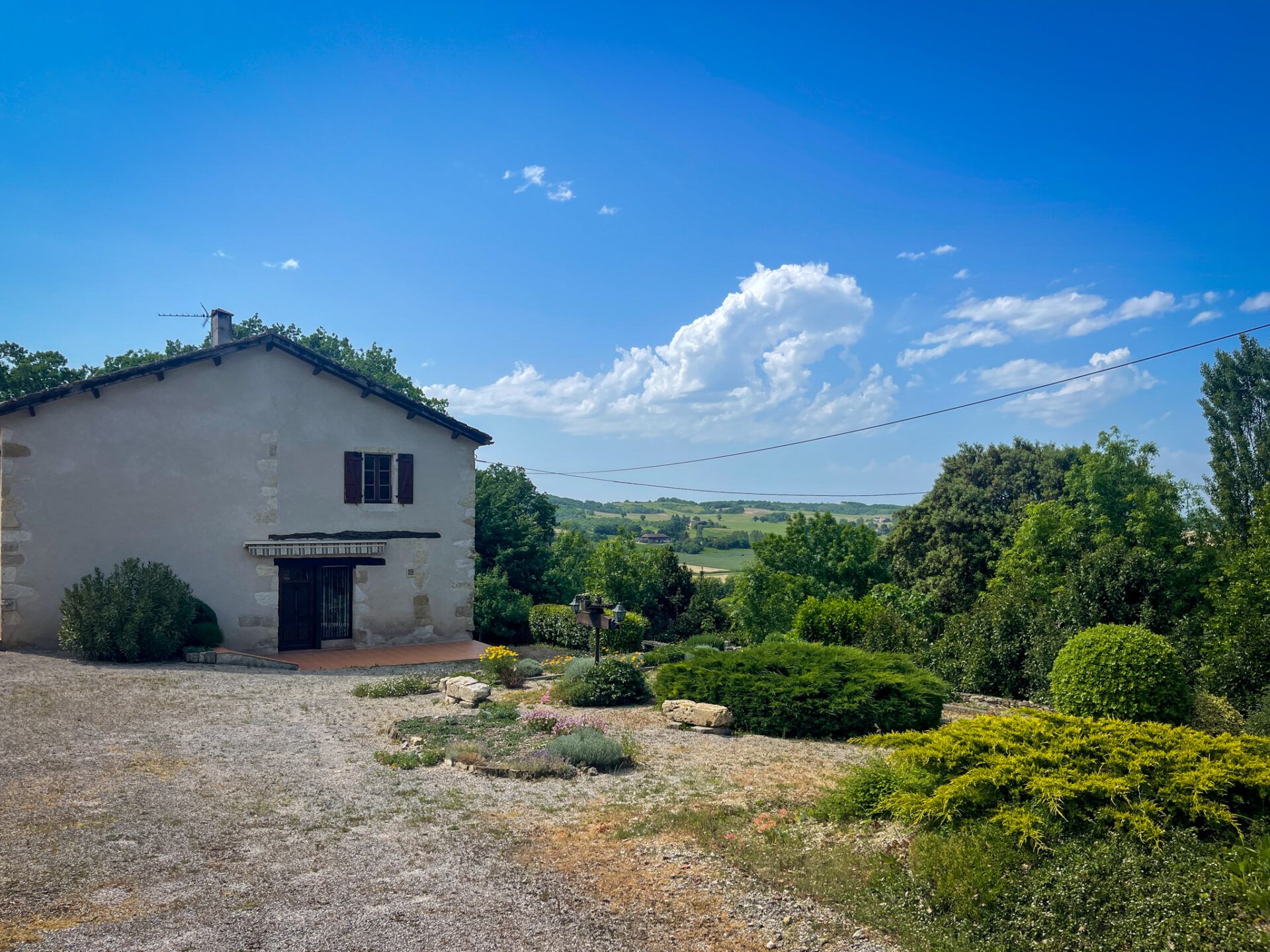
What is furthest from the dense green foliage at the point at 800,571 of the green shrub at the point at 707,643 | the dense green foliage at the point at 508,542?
the dense green foliage at the point at 508,542

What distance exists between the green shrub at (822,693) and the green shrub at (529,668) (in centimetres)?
449

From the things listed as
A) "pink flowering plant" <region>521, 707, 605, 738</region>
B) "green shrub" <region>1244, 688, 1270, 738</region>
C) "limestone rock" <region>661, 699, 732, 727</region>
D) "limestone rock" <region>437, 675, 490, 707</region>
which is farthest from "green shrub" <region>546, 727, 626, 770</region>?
"green shrub" <region>1244, 688, 1270, 738</region>

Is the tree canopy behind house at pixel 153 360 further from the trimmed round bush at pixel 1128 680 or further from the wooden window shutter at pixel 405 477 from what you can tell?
the trimmed round bush at pixel 1128 680

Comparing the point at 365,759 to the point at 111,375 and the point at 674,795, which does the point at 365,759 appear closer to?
the point at 674,795

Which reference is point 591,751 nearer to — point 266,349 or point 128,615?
Result: point 128,615

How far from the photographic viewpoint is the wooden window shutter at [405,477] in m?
19.5

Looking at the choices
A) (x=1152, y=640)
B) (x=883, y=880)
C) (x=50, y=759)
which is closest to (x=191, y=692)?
(x=50, y=759)

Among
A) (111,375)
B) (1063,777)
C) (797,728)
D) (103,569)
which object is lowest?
(797,728)

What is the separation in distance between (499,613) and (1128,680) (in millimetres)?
16657

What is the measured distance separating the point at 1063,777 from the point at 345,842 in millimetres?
5773

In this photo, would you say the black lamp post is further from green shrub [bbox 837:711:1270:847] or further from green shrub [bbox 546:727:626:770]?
green shrub [bbox 837:711:1270:847]

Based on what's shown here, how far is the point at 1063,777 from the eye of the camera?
5.85 metres

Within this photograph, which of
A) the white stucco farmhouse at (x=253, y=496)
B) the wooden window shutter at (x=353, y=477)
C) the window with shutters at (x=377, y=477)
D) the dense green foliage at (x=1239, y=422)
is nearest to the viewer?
the white stucco farmhouse at (x=253, y=496)

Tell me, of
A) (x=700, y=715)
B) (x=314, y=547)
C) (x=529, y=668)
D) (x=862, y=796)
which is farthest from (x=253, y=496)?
(x=862, y=796)
